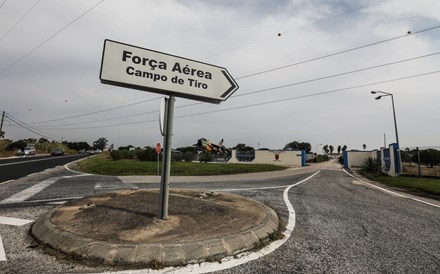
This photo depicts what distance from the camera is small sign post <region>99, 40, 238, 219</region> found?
4.50 meters

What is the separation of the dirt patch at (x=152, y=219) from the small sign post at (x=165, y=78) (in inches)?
20.1

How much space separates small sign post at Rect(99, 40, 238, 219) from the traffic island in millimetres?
647

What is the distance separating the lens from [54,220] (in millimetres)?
4375

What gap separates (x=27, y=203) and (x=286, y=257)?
6467 mm

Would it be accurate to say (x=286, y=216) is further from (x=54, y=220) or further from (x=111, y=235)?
(x=54, y=220)

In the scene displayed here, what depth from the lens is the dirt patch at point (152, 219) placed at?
3707 millimetres

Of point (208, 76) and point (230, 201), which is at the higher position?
point (208, 76)

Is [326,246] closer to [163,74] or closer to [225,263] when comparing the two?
[225,263]

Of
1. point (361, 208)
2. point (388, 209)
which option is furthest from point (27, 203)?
point (388, 209)

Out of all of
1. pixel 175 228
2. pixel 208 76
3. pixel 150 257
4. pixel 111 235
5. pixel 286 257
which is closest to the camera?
pixel 150 257

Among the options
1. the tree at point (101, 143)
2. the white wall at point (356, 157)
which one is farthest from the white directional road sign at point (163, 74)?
the tree at point (101, 143)

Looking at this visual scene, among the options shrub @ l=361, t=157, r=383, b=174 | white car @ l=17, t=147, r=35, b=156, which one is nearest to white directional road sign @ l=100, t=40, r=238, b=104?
shrub @ l=361, t=157, r=383, b=174

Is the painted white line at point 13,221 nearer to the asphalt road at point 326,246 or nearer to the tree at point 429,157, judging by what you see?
the asphalt road at point 326,246

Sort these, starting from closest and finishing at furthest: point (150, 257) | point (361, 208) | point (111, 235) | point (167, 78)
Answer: point (150, 257) < point (111, 235) < point (167, 78) < point (361, 208)
